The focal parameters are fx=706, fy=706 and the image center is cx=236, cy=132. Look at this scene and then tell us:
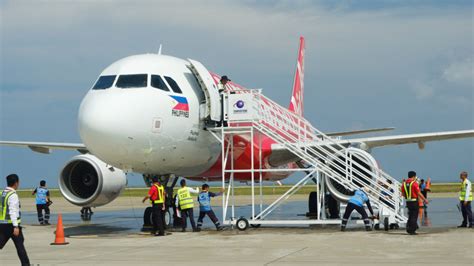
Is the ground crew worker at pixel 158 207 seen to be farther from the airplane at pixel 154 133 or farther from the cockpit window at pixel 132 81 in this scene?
the cockpit window at pixel 132 81

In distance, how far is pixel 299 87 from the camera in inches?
1202

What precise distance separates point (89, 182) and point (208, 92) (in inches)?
194

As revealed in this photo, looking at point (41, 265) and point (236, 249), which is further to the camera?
point (236, 249)

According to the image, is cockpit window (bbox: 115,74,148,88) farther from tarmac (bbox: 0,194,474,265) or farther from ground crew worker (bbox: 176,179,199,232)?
tarmac (bbox: 0,194,474,265)

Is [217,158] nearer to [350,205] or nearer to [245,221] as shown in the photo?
[245,221]

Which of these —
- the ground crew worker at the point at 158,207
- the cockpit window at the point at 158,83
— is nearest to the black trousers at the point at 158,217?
the ground crew worker at the point at 158,207

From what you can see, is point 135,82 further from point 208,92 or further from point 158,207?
point 158,207

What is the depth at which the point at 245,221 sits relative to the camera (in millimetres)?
16719

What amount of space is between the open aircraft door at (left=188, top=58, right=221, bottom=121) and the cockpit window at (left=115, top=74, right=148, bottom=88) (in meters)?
1.58

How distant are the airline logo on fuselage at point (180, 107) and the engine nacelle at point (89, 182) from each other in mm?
3454

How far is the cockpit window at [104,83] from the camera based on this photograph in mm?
16036

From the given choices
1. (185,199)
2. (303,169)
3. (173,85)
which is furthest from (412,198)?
(173,85)

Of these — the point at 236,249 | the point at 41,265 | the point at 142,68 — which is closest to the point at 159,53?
the point at 142,68

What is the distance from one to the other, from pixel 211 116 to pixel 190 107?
2.32ft
